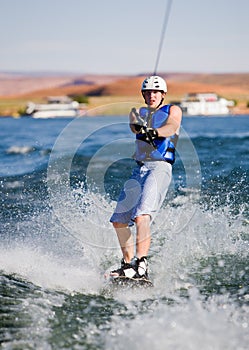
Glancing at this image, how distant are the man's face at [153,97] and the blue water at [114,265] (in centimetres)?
140

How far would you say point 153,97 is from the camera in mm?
5621

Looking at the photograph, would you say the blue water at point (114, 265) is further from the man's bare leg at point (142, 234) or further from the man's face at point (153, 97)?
the man's face at point (153, 97)

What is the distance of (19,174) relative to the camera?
12.3m

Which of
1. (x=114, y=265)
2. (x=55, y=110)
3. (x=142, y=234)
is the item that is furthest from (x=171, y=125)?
(x=55, y=110)

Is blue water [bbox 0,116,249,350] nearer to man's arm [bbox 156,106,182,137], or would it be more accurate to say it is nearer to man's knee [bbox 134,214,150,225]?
man's knee [bbox 134,214,150,225]

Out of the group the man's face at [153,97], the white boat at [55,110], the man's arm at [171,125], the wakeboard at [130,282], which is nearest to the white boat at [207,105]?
the white boat at [55,110]

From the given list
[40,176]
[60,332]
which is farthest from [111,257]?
[40,176]

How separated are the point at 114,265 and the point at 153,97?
1725 mm

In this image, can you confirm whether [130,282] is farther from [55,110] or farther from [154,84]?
[55,110]

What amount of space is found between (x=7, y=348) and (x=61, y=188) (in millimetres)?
6063

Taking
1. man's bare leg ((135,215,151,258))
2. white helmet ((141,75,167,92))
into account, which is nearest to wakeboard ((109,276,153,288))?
man's bare leg ((135,215,151,258))

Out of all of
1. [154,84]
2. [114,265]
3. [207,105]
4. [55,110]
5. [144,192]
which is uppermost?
[55,110]

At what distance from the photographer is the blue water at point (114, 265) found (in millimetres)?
4031

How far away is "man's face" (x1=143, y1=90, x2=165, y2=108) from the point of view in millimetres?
5604
